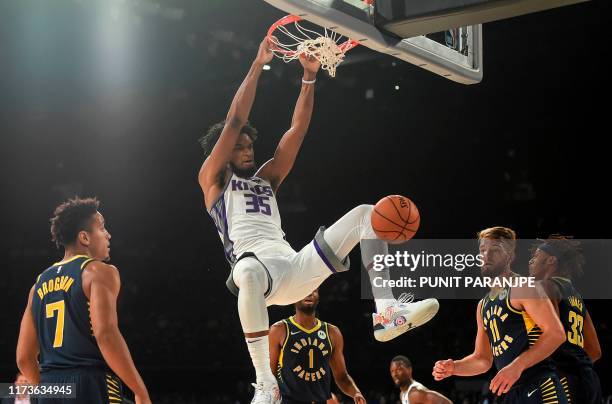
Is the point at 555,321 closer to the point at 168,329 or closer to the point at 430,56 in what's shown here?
the point at 430,56

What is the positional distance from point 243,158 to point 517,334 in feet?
6.89

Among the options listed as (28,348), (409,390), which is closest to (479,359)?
(409,390)

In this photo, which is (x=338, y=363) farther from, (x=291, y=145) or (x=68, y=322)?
(x=68, y=322)

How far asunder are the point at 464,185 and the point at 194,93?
504cm

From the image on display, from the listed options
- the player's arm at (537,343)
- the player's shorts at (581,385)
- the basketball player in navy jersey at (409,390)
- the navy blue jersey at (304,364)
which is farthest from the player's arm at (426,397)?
the player's arm at (537,343)

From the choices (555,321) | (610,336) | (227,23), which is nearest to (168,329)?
(227,23)

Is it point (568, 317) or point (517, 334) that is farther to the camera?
point (568, 317)

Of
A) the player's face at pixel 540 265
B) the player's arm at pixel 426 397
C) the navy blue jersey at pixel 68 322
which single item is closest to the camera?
the navy blue jersey at pixel 68 322

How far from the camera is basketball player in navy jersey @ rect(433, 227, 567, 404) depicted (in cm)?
517

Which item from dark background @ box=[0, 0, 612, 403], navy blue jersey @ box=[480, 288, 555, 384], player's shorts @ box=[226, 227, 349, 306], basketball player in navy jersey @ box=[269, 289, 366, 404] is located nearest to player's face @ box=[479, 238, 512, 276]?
navy blue jersey @ box=[480, 288, 555, 384]

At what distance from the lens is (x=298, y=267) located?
5109 millimetres

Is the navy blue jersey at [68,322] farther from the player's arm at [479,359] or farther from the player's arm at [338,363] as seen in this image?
the player's arm at [338,363]

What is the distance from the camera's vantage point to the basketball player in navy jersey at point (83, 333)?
455cm

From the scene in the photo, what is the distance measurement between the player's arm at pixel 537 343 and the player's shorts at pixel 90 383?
2.24 meters
